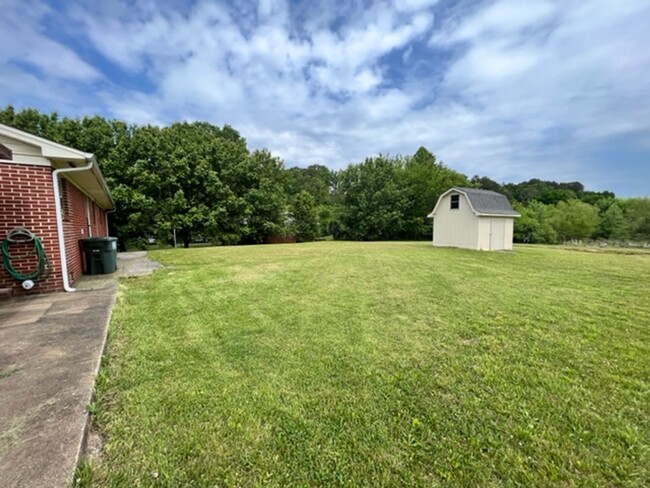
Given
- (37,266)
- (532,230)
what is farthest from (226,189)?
(532,230)

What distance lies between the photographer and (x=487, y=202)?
16.2m

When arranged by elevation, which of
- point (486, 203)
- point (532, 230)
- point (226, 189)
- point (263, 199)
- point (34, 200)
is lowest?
point (532, 230)

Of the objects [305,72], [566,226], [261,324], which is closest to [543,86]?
[305,72]

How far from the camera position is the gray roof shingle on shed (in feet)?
51.1

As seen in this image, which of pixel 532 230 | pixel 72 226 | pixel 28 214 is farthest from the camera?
pixel 532 230

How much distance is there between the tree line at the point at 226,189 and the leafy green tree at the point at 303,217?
10 centimetres

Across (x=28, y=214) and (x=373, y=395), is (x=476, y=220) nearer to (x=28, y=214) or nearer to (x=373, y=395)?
(x=373, y=395)

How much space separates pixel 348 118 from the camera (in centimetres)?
2578

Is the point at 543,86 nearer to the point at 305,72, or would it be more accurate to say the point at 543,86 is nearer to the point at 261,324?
the point at 305,72

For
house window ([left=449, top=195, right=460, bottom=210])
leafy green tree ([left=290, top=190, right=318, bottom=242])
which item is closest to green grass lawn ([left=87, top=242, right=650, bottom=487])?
house window ([left=449, top=195, right=460, bottom=210])

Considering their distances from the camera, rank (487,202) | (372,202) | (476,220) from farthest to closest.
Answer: (372,202) < (487,202) < (476,220)

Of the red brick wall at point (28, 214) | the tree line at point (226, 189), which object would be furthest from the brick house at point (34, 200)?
the tree line at point (226, 189)

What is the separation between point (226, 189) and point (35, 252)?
53.0 feet

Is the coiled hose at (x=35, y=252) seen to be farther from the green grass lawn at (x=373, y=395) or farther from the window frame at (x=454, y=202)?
the window frame at (x=454, y=202)
